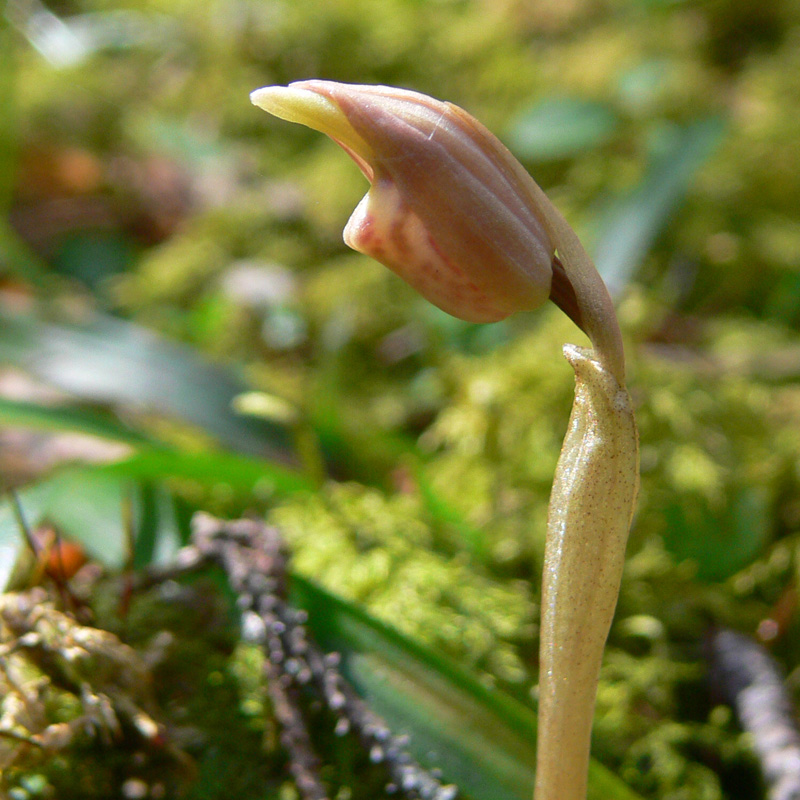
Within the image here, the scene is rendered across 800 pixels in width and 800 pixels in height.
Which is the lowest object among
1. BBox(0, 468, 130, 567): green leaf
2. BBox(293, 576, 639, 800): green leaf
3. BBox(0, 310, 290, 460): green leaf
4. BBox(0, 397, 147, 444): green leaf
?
BBox(293, 576, 639, 800): green leaf

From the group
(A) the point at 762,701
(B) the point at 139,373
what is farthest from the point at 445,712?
→ (B) the point at 139,373

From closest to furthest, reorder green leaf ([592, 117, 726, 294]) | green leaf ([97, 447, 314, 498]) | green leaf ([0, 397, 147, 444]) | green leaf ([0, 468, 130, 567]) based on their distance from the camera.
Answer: green leaf ([0, 468, 130, 567]), green leaf ([97, 447, 314, 498]), green leaf ([0, 397, 147, 444]), green leaf ([592, 117, 726, 294])

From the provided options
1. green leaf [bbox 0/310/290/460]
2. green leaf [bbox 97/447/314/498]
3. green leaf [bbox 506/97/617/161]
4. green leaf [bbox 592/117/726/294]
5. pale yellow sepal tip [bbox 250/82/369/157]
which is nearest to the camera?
pale yellow sepal tip [bbox 250/82/369/157]

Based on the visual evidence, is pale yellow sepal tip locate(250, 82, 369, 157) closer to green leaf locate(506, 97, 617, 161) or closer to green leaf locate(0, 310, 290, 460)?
green leaf locate(0, 310, 290, 460)

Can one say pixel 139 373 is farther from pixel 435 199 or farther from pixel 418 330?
pixel 435 199

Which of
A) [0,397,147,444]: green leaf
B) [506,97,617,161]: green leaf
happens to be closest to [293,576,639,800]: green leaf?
[0,397,147,444]: green leaf

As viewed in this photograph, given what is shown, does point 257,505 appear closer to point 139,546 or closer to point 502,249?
point 139,546

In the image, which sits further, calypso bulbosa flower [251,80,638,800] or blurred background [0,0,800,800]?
blurred background [0,0,800,800]
